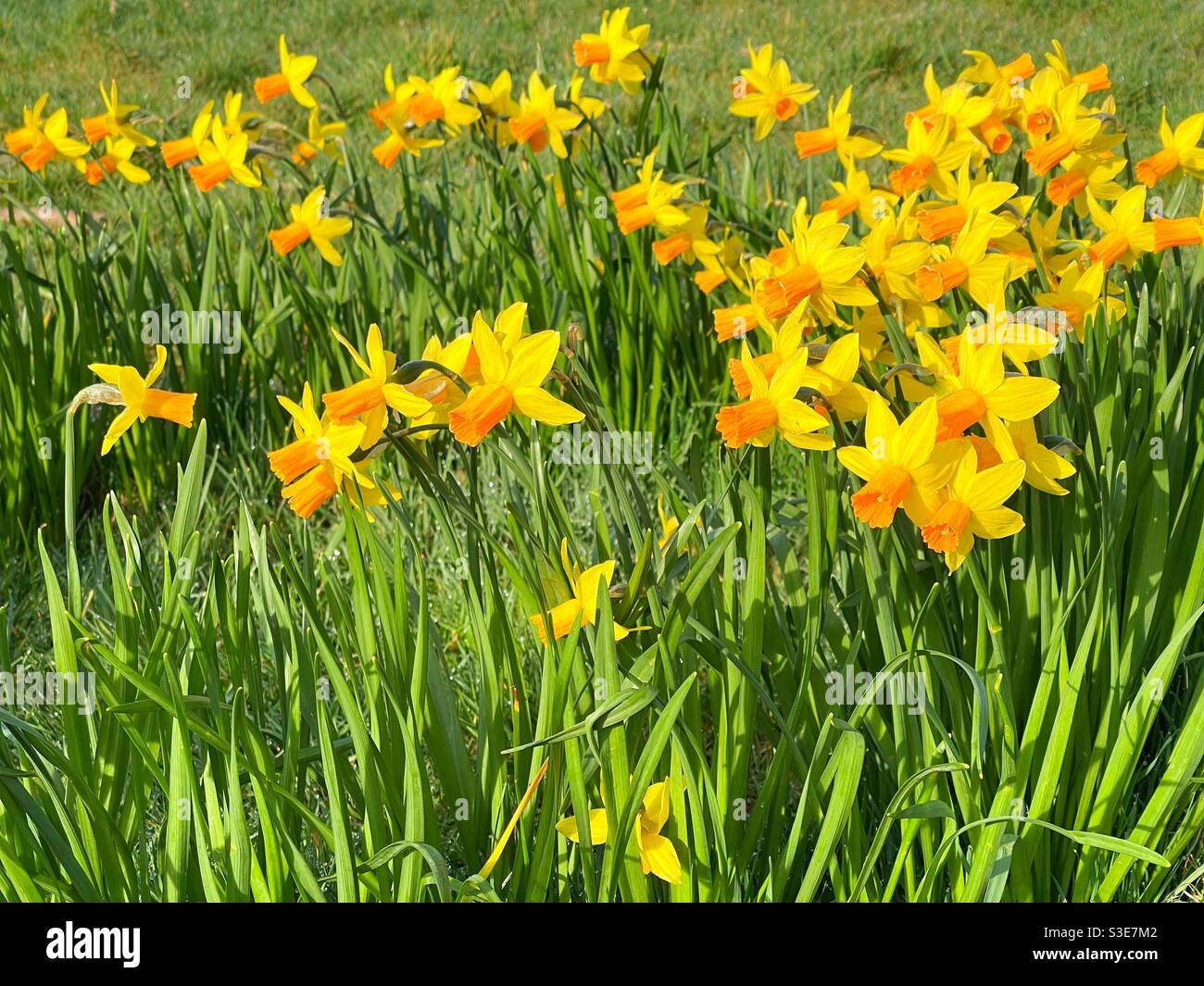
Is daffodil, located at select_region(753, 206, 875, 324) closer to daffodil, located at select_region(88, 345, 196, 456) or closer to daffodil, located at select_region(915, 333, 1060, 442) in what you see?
daffodil, located at select_region(915, 333, 1060, 442)

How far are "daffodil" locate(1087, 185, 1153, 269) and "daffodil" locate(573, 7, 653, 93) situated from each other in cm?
118

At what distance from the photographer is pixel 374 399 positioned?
1148 millimetres

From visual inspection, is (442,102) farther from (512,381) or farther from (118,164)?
(512,381)

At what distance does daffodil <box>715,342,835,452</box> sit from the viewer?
118cm

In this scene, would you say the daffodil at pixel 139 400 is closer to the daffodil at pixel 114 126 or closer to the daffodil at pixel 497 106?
the daffodil at pixel 497 106

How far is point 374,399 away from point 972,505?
0.61 m

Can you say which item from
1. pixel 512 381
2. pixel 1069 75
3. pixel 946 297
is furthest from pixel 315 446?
pixel 1069 75

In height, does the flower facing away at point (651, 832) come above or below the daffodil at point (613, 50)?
below

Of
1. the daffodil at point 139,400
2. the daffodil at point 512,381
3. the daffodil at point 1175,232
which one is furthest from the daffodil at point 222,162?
the daffodil at point 1175,232

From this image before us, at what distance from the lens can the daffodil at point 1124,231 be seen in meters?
1.71

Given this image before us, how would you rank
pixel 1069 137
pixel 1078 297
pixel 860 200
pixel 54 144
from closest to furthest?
1. pixel 1078 297
2. pixel 1069 137
3. pixel 860 200
4. pixel 54 144

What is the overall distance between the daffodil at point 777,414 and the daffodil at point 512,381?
0.16 meters
